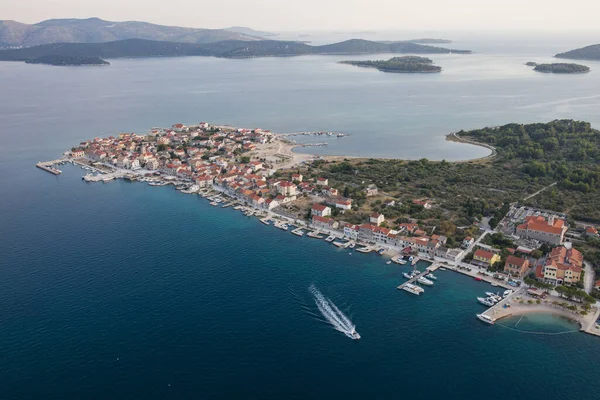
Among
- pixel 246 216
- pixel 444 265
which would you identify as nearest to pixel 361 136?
pixel 246 216

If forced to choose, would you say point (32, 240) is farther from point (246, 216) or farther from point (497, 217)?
point (497, 217)

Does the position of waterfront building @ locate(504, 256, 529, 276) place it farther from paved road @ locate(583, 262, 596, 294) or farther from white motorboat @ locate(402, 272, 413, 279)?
white motorboat @ locate(402, 272, 413, 279)

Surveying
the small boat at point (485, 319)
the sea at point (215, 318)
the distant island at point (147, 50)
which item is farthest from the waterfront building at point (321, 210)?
the distant island at point (147, 50)

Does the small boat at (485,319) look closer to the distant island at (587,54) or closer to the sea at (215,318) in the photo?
the sea at (215,318)

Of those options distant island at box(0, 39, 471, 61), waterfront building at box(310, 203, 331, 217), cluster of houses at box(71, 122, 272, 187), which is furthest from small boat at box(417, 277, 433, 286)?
distant island at box(0, 39, 471, 61)

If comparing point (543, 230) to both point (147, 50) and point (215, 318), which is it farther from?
point (147, 50)

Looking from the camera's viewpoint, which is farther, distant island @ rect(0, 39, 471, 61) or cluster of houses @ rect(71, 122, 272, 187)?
distant island @ rect(0, 39, 471, 61)
